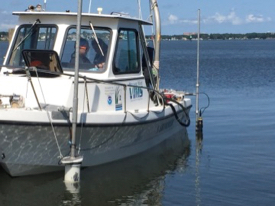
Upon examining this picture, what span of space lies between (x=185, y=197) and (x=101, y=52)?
294 cm

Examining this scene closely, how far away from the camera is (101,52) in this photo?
11.5 m

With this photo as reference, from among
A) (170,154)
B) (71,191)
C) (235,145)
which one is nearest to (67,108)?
(71,191)

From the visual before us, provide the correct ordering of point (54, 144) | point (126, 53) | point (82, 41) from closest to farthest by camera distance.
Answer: point (54, 144) < point (82, 41) < point (126, 53)

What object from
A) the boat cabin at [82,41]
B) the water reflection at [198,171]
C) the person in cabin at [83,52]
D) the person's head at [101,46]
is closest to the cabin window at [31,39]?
the boat cabin at [82,41]

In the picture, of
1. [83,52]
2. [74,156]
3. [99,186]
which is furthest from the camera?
[83,52]

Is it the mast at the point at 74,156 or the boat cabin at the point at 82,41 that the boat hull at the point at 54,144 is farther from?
the boat cabin at the point at 82,41

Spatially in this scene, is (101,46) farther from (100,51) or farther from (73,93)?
(73,93)

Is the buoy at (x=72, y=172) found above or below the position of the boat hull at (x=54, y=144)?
below

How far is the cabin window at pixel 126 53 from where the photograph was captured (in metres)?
11.7

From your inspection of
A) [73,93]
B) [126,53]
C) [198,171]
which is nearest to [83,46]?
→ [126,53]

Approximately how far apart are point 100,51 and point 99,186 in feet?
7.75

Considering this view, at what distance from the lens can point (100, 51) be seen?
11531 mm

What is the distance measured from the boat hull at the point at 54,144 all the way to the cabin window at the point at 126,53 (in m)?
1.02

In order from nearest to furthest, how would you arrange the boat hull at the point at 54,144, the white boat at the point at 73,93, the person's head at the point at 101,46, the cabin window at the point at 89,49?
the boat hull at the point at 54,144
the white boat at the point at 73,93
the cabin window at the point at 89,49
the person's head at the point at 101,46
